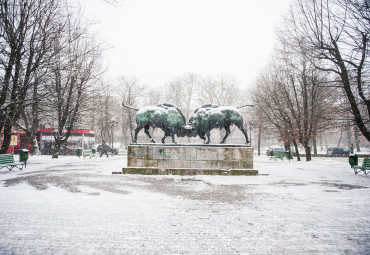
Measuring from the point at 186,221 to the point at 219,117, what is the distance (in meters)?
7.22

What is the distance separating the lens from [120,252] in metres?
2.95

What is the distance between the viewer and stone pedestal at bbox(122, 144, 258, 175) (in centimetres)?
1014

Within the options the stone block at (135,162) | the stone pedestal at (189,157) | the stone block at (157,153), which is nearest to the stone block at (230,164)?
the stone pedestal at (189,157)

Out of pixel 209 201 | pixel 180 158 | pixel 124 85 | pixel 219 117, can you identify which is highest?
pixel 124 85

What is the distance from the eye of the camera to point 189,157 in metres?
10.2

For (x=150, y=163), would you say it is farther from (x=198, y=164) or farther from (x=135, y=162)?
(x=198, y=164)

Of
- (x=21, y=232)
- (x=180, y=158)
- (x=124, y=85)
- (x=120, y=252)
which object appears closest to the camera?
(x=120, y=252)

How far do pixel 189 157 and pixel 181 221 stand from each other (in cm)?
611

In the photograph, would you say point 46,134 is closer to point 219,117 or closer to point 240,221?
point 219,117

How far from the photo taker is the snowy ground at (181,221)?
3.13 m

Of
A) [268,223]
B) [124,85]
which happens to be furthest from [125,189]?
[124,85]

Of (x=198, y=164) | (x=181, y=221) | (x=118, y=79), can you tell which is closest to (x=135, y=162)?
(x=198, y=164)

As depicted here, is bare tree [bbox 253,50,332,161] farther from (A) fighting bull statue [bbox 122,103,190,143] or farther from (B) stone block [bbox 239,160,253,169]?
(A) fighting bull statue [bbox 122,103,190,143]

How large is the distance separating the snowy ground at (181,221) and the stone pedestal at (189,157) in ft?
10.9
